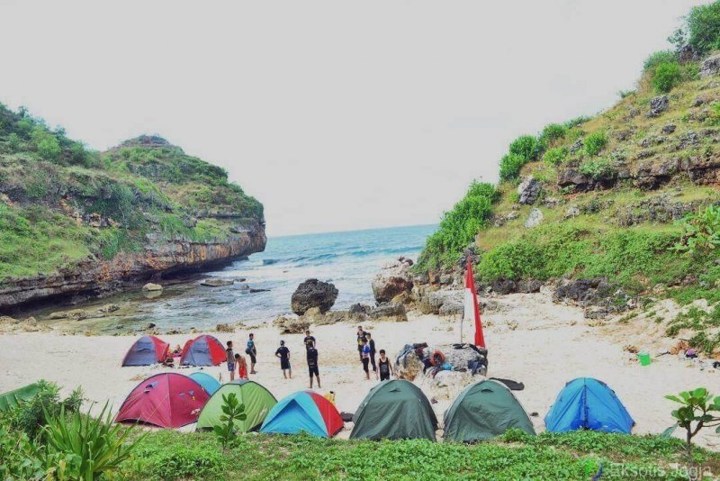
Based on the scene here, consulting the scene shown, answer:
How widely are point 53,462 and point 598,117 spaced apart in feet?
143

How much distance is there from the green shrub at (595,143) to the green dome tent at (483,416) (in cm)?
2758

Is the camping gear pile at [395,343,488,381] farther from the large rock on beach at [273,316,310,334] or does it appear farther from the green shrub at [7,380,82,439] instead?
the large rock on beach at [273,316,310,334]

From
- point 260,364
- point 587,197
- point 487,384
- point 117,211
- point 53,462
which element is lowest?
point 260,364

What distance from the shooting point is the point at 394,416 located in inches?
373

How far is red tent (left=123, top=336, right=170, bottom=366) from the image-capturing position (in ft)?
60.2

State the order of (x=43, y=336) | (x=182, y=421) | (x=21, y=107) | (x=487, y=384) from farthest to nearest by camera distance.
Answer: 1. (x=21, y=107)
2. (x=43, y=336)
3. (x=182, y=421)
4. (x=487, y=384)

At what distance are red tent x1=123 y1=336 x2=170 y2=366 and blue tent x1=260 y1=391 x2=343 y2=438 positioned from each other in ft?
34.3

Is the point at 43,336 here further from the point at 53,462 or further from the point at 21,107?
the point at 21,107

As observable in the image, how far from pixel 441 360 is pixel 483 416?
3920mm

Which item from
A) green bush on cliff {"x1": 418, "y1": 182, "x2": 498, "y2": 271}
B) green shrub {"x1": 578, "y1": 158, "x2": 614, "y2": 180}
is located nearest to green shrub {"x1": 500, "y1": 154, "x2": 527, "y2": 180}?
green bush on cliff {"x1": 418, "y1": 182, "x2": 498, "y2": 271}

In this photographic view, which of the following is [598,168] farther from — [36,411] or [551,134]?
[36,411]

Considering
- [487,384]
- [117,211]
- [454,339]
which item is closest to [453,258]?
[454,339]

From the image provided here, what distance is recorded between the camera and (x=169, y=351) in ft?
63.6

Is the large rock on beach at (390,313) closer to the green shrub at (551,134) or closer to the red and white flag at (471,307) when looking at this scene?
the red and white flag at (471,307)
